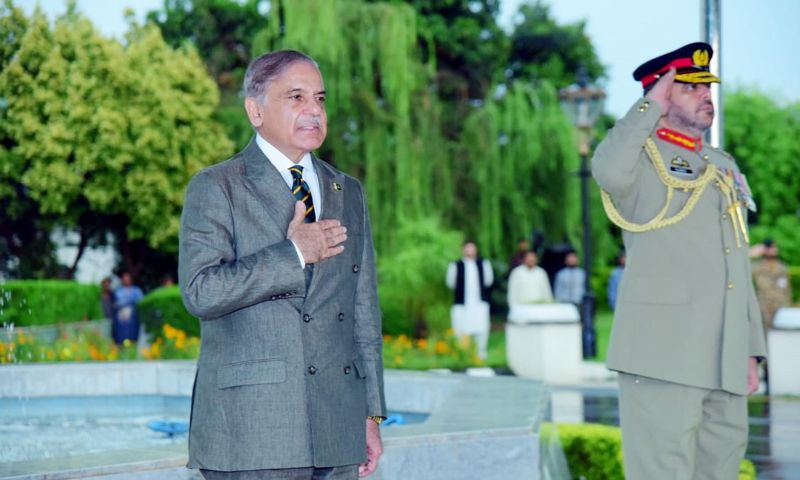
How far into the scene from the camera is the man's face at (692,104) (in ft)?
16.8

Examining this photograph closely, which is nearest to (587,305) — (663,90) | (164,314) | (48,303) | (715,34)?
(164,314)

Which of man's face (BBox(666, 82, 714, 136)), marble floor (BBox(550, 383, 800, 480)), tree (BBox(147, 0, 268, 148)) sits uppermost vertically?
tree (BBox(147, 0, 268, 148))

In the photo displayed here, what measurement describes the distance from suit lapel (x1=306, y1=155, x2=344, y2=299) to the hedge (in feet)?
12.6

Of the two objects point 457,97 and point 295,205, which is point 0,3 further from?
point 295,205

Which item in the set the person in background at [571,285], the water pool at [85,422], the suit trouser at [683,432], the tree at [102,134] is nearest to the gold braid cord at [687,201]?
the suit trouser at [683,432]

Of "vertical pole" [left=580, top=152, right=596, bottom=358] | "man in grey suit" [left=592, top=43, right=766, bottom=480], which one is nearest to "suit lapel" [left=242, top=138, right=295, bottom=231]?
"man in grey suit" [left=592, top=43, right=766, bottom=480]

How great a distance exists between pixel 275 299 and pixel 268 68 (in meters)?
0.63

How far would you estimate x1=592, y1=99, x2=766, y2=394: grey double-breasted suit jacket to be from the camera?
196 inches

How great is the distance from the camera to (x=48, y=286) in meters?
23.9

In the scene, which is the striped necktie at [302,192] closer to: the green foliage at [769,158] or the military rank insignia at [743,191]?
the military rank insignia at [743,191]

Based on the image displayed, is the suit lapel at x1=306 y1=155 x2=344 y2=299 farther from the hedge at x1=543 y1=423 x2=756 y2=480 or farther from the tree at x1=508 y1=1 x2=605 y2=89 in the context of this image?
the tree at x1=508 y1=1 x2=605 y2=89

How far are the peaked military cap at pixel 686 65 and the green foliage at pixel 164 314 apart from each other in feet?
58.9

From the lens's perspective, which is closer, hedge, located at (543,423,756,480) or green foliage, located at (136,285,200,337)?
hedge, located at (543,423,756,480)

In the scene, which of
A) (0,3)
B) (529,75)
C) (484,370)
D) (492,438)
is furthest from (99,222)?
(492,438)
